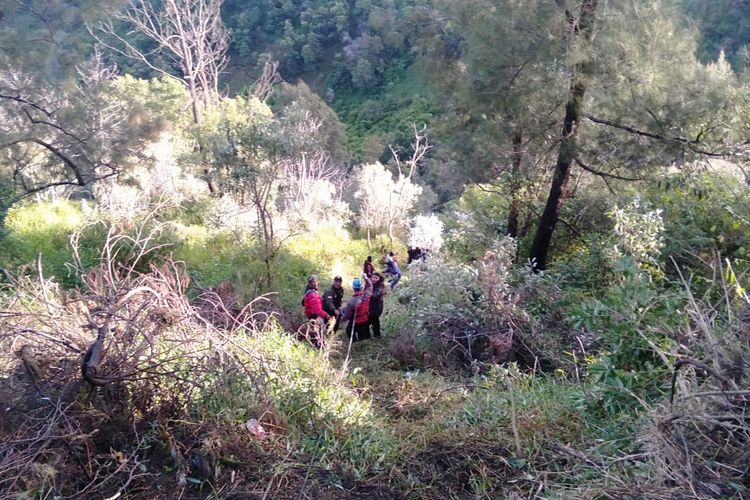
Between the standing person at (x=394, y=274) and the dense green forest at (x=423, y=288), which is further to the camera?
the standing person at (x=394, y=274)

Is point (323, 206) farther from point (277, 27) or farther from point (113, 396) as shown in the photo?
point (277, 27)

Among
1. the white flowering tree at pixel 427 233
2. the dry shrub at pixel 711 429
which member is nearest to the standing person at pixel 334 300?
the dry shrub at pixel 711 429

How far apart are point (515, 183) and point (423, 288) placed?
146 inches

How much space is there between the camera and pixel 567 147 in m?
9.15

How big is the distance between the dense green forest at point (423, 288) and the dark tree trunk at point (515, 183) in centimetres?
5

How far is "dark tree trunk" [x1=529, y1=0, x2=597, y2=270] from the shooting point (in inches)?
333

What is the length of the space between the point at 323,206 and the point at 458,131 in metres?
9.98

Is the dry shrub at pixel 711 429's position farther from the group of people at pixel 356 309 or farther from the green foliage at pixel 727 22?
the green foliage at pixel 727 22

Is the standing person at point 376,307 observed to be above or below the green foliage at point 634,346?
below

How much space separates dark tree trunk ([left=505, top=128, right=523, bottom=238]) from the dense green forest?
0.17 ft

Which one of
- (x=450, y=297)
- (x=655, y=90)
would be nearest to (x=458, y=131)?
(x=655, y=90)

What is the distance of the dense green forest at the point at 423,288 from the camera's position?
11.8 ft

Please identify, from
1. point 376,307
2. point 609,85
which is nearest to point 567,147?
point 609,85

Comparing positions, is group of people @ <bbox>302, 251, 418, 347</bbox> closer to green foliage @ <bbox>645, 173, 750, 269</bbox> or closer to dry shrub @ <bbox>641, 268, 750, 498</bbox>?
green foliage @ <bbox>645, 173, 750, 269</bbox>
